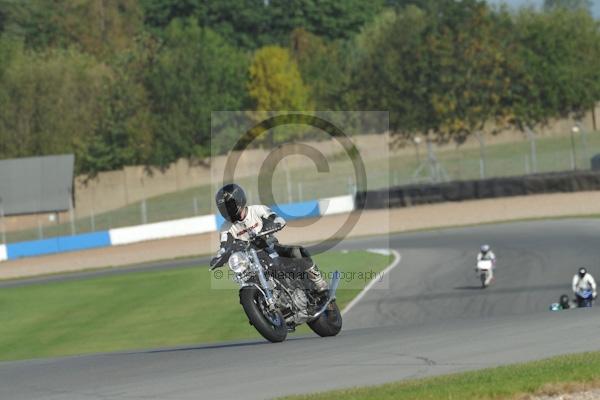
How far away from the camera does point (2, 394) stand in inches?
439

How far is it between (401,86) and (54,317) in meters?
55.7

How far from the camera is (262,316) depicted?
13.2m

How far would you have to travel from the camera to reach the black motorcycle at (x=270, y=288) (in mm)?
13047

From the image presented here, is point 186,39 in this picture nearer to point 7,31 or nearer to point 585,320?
point 7,31

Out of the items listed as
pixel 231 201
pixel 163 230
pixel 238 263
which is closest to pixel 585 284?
pixel 238 263

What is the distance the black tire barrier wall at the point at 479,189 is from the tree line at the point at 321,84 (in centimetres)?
2928

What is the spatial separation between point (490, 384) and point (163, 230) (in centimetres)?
4372

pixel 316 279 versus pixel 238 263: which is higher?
pixel 238 263

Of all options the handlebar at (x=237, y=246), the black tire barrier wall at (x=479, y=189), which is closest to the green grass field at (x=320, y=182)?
the black tire barrier wall at (x=479, y=189)

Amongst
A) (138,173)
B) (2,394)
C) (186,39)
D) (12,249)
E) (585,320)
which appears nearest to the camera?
(2,394)

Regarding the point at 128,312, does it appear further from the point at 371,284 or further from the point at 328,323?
the point at 328,323

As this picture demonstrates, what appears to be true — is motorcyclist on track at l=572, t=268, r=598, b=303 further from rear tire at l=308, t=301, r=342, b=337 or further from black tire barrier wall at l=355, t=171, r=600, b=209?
black tire barrier wall at l=355, t=171, r=600, b=209

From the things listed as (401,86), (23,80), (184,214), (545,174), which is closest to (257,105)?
(401,86)

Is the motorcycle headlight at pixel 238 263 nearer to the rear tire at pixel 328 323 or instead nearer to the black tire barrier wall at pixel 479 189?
the rear tire at pixel 328 323
